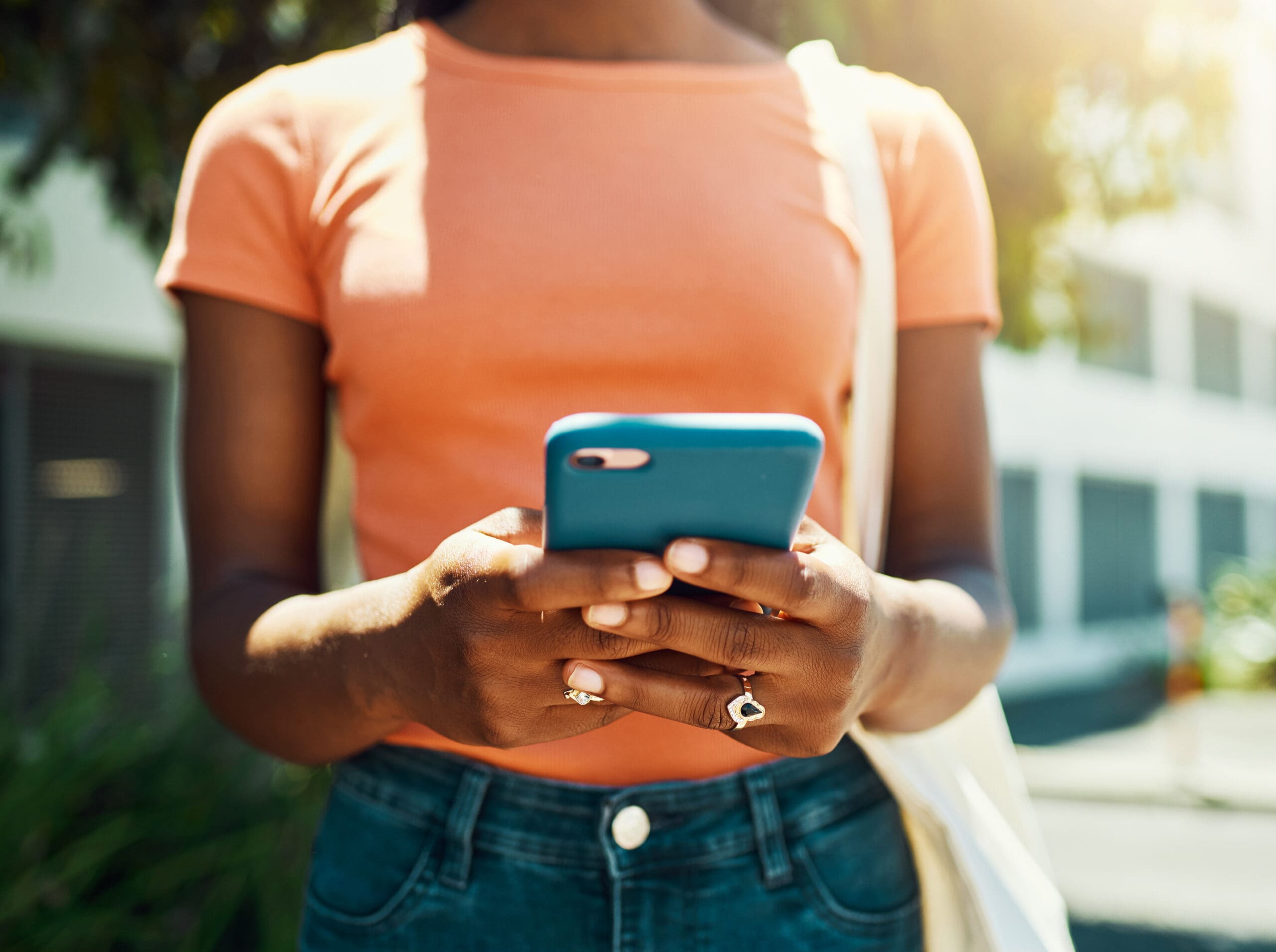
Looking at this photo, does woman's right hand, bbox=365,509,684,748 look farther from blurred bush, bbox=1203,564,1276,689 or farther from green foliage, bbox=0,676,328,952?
blurred bush, bbox=1203,564,1276,689

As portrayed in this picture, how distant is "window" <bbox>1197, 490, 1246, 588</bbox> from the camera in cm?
2008

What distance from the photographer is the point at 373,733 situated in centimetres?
99

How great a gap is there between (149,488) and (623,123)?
6.65 m

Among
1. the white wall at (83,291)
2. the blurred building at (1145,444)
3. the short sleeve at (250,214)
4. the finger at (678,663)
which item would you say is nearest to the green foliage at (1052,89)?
the short sleeve at (250,214)

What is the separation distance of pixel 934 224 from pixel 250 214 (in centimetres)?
69

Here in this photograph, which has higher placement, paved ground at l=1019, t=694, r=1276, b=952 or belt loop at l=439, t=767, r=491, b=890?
belt loop at l=439, t=767, r=491, b=890

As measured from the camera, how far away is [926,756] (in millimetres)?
1107

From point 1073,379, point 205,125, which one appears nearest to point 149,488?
point 205,125

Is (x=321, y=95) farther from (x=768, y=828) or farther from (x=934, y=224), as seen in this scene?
(x=768, y=828)

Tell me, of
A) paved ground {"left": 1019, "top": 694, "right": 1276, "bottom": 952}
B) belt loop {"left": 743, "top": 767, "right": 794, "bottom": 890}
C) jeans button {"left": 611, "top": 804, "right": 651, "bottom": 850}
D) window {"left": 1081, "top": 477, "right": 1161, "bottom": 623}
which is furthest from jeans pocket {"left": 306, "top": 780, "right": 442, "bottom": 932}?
window {"left": 1081, "top": 477, "right": 1161, "bottom": 623}

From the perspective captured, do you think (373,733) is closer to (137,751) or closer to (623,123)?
(623,123)

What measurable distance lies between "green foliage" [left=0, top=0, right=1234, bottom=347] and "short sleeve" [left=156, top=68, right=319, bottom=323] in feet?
5.93

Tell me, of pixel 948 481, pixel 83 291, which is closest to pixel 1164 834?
pixel 948 481

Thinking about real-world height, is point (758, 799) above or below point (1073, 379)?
above
